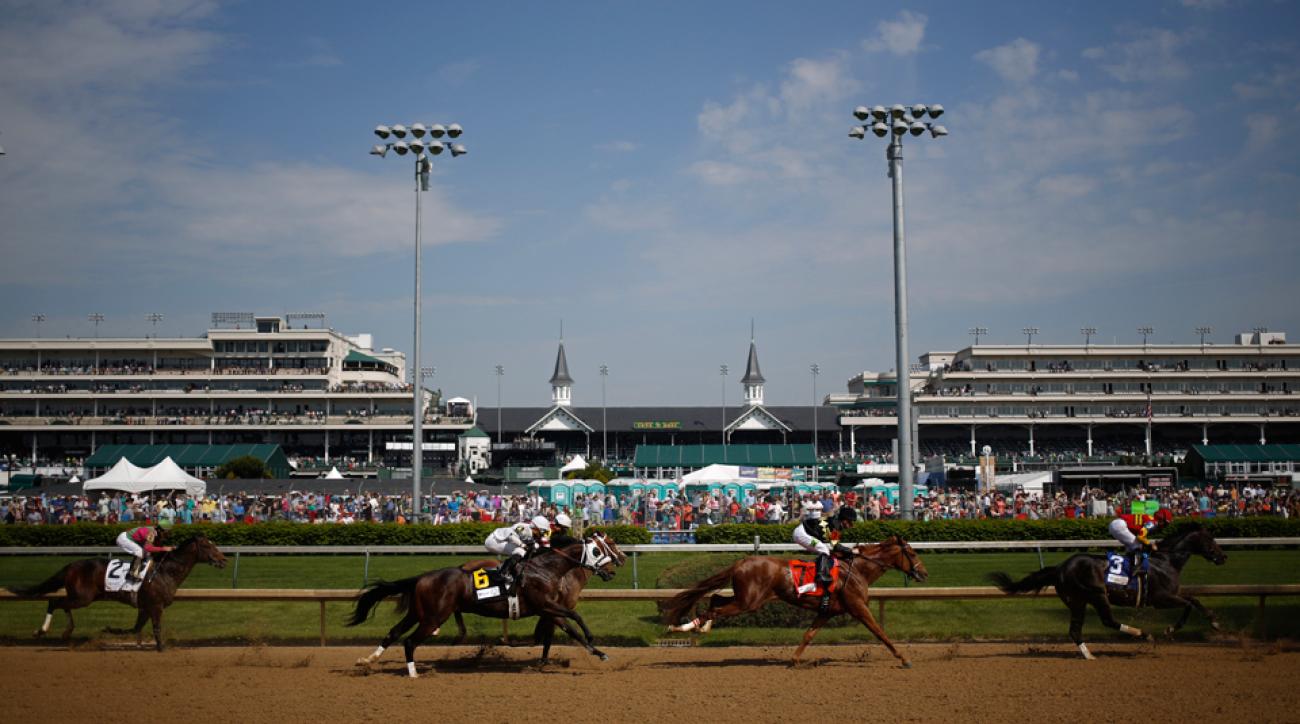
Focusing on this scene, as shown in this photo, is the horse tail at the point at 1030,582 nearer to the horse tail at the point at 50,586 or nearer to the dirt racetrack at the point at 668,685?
the dirt racetrack at the point at 668,685

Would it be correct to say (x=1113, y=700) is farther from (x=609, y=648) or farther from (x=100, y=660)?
(x=100, y=660)

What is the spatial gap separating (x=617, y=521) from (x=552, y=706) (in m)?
19.1

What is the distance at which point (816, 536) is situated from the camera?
33.6 ft

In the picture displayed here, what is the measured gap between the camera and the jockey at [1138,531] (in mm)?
10127

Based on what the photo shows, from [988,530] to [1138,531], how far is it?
1145cm

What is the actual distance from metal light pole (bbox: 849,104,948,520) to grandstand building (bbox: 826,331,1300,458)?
48411mm

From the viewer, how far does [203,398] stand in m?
64.8

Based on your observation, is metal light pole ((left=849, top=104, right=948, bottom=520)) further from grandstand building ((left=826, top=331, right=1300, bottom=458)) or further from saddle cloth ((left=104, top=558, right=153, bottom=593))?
grandstand building ((left=826, top=331, right=1300, bottom=458))

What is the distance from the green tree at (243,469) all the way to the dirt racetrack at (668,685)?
1243 inches

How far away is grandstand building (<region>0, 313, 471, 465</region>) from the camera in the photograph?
63.9 meters

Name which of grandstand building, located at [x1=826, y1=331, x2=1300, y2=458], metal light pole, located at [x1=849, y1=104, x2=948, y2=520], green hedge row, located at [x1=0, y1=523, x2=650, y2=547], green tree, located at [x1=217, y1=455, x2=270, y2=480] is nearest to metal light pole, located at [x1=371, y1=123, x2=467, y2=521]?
green hedge row, located at [x1=0, y1=523, x2=650, y2=547]

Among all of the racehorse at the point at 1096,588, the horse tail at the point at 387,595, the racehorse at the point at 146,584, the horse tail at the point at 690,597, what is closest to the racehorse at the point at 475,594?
the horse tail at the point at 387,595

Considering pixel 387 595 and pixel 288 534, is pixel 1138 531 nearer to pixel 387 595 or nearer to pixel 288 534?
pixel 387 595

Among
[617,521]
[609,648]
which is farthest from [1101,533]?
[609,648]
